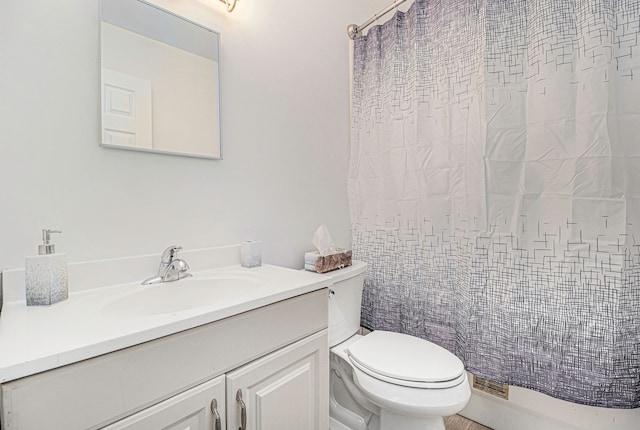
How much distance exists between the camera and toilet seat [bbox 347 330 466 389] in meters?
1.08

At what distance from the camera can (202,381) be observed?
732 mm

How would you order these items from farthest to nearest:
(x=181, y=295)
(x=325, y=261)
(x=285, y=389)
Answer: (x=325, y=261) < (x=181, y=295) < (x=285, y=389)

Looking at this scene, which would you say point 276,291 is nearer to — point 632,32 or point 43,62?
point 43,62

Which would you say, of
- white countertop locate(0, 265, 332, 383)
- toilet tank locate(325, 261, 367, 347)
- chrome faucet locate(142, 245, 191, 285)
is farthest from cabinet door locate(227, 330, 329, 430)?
chrome faucet locate(142, 245, 191, 285)

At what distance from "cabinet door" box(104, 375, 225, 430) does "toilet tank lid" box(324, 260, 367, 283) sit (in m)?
0.65

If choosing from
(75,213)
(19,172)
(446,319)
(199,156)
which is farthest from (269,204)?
(446,319)

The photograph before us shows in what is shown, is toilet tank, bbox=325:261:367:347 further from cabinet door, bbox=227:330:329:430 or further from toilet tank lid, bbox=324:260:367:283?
cabinet door, bbox=227:330:329:430

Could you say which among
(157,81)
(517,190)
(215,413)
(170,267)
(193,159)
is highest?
(157,81)

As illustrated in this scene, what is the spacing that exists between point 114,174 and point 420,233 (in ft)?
4.02

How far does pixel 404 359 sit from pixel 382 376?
0.12 metres

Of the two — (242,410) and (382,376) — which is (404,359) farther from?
(242,410)

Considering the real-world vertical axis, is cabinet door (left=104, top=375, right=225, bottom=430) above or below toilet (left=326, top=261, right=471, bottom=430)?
above

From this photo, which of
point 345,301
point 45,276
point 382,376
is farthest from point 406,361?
point 45,276

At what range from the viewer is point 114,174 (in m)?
1.00
